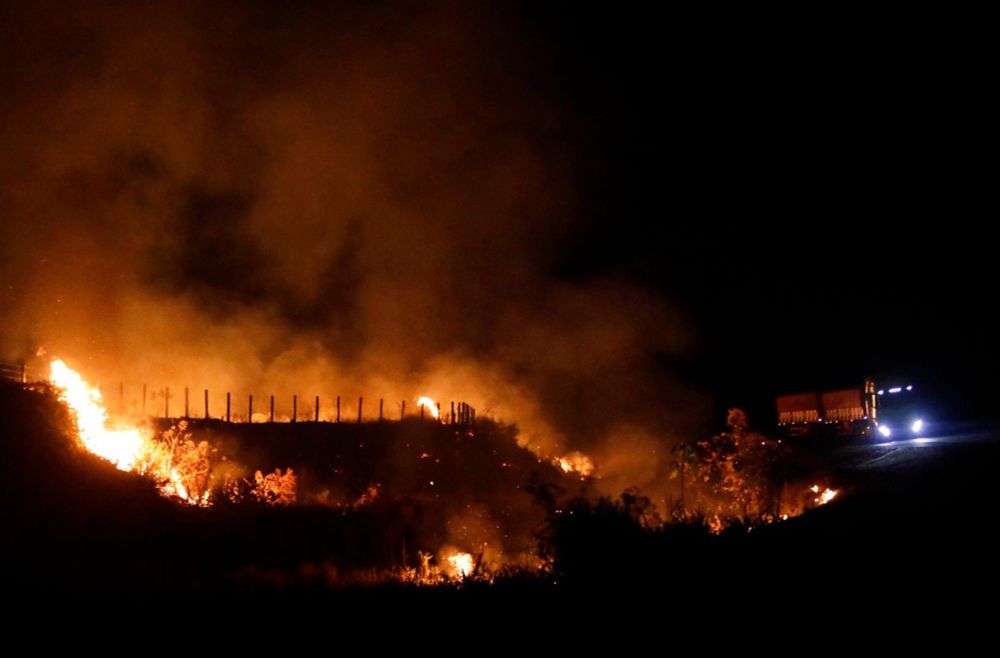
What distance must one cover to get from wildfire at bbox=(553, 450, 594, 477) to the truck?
568 centimetres

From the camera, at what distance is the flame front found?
50.0 feet

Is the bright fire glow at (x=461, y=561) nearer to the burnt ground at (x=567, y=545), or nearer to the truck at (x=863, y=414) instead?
the burnt ground at (x=567, y=545)

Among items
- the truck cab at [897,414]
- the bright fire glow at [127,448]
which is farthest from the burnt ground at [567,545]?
the truck cab at [897,414]

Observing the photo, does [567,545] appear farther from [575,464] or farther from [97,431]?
[575,464]

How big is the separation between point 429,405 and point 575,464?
4749mm

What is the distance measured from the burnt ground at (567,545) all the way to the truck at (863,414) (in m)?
3.51

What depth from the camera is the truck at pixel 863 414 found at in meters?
22.4

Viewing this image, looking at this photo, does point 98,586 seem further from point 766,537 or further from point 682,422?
point 682,422

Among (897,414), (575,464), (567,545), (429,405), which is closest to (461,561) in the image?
(567,545)

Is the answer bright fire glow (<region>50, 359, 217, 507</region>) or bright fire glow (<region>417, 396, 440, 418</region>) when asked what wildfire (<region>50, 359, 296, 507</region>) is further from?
bright fire glow (<region>417, 396, 440, 418</region>)

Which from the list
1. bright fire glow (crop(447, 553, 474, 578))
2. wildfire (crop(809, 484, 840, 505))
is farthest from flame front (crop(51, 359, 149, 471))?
wildfire (crop(809, 484, 840, 505))

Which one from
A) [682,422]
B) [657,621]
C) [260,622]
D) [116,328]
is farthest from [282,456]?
[682,422]

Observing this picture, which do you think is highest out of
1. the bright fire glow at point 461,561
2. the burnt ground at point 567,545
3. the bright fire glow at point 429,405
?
the bright fire glow at point 429,405

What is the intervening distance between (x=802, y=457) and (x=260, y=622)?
11619 mm
